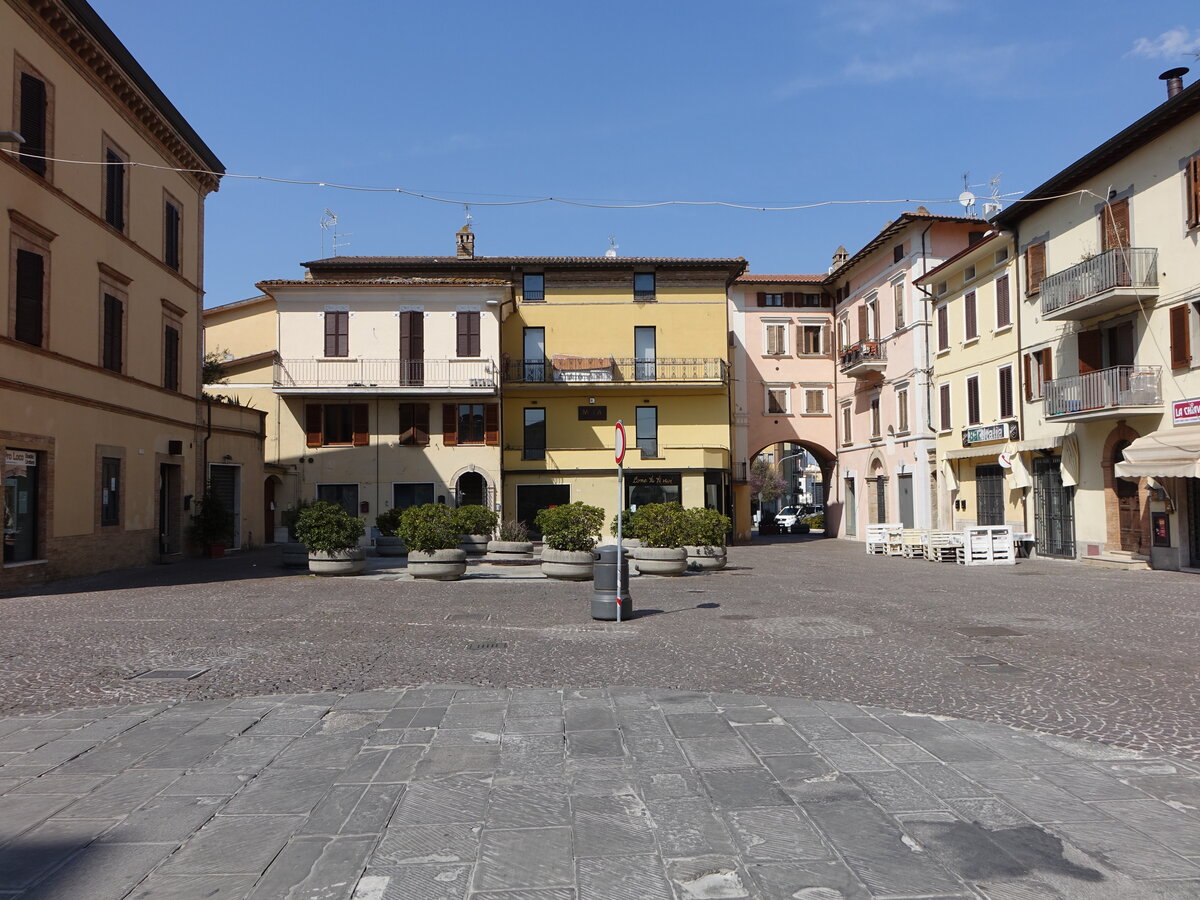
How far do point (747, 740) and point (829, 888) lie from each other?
2.03 m

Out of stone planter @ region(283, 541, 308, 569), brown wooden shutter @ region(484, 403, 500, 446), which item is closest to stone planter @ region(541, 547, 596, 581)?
stone planter @ region(283, 541, 308, 569)

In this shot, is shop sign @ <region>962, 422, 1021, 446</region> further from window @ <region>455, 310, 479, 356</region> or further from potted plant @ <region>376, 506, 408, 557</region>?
potted plant @ <region>376, 506, 408, 557</region>

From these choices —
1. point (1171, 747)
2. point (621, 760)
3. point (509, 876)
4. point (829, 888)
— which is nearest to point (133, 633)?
point (621, 760)

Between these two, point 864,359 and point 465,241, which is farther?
point 465,241

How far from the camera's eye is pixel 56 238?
16859 mm

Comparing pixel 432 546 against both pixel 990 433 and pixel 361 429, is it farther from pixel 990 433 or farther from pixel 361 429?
pixel 990 433

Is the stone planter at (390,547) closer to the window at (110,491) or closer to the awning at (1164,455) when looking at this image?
the window at (110,491)

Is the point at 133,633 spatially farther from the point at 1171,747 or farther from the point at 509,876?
the point at 1171,747

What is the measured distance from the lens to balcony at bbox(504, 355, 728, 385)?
35.1 meters

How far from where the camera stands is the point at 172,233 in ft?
75.8

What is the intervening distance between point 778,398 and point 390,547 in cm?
2079

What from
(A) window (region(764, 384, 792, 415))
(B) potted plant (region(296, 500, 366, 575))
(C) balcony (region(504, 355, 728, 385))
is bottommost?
(B) potted plant (region(296, 500, 366, 575))

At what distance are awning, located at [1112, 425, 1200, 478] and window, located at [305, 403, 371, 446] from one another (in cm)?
2463

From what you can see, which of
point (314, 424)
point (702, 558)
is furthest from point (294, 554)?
point (314, 424)
